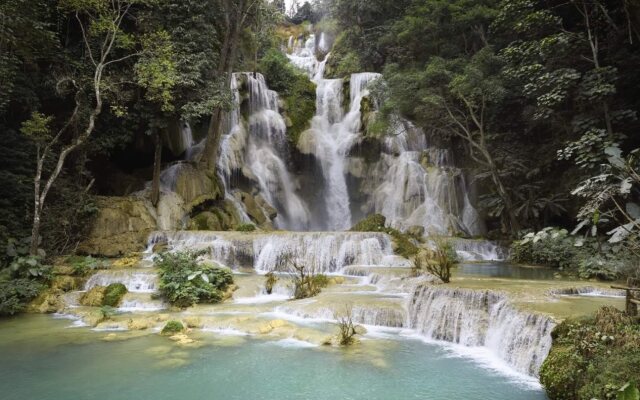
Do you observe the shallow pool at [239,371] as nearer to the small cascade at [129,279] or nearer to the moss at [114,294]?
the moss at [114,294]

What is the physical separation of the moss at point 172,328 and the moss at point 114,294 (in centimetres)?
303

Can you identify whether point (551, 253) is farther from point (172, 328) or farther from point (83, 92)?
point (83, 92)

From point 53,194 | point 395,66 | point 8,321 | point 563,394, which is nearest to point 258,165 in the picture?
point 395,66

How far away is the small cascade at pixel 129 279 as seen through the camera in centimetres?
1192

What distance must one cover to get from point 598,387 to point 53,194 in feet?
52.8

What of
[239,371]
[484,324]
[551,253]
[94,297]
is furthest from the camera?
[551,253]

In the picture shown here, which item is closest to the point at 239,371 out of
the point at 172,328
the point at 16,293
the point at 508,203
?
the point at 172,328

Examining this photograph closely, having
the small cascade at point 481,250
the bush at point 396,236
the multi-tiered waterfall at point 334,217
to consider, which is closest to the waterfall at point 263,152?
the multi-tiered waterfall at point 334,217

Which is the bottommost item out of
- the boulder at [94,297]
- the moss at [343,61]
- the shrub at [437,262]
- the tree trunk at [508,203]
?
the boulder at [94,297]

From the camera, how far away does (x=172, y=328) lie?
841 centimetres

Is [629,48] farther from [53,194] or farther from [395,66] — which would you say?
[53,194]

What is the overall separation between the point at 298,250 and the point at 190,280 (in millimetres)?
4457

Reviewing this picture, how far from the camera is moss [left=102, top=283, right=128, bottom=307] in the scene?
10.7 m

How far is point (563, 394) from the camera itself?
5238 mm
